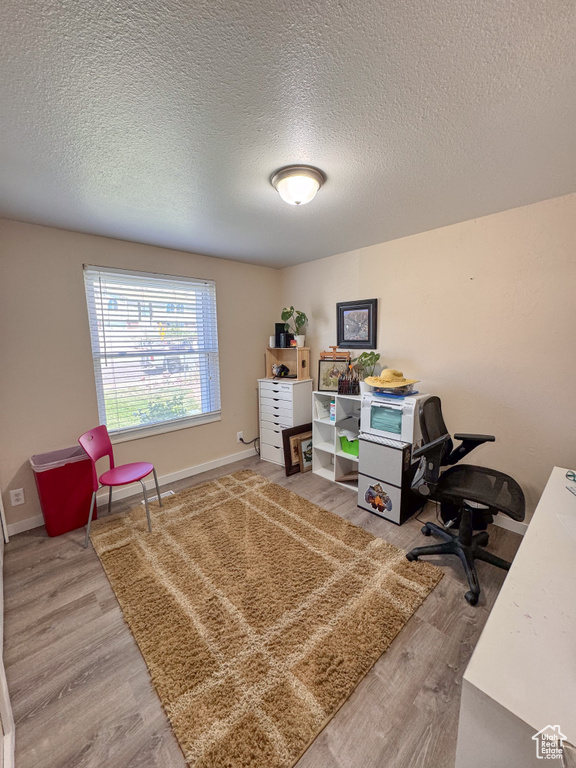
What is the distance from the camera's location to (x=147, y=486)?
116 inches

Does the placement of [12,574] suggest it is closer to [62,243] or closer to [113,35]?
[62,243]

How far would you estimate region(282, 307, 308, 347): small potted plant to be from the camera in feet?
11.4

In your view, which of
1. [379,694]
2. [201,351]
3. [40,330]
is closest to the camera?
[379,694]

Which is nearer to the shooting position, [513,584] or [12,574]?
[513,584]

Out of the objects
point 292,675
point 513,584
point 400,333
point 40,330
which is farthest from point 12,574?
point 400,333

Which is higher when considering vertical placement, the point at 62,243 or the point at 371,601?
the point at 62,243

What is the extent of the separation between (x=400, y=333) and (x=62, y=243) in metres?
2.95

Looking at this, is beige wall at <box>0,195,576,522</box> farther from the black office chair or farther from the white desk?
the white desk

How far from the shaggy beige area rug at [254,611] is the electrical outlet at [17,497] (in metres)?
0.59

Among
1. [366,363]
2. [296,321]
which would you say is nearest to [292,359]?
[296,321]

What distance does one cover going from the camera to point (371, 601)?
5.37 feet

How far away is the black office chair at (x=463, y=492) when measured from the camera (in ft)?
5.48

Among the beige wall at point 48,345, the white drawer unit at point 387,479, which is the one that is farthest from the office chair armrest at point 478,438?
the beige wall at point 48,345

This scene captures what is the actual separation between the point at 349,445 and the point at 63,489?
2.43m
